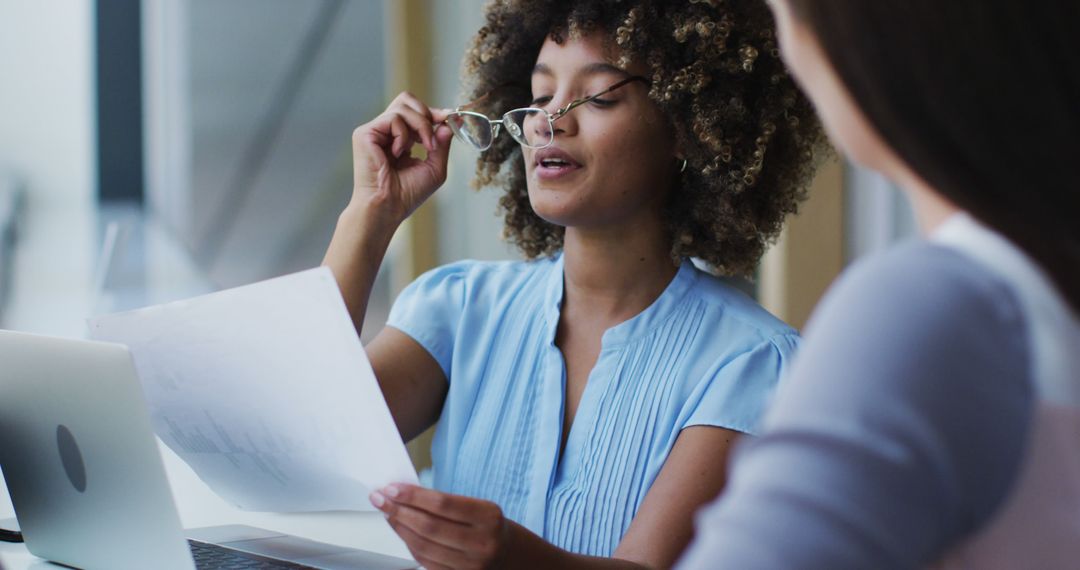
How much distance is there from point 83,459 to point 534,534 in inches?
16.8

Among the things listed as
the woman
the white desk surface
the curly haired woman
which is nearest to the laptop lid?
the white desk surface

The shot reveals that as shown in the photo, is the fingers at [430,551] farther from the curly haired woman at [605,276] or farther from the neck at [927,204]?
the neck at [927,204]

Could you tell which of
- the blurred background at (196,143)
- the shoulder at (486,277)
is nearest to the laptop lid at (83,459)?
the shoulder at (486,277)

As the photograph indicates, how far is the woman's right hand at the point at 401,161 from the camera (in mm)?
1666

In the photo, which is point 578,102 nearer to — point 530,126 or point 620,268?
point 530,126

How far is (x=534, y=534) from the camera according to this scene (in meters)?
1.09

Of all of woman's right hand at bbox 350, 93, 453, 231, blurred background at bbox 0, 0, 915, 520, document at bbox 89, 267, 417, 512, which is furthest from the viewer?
blurred background at bbox 0, 0, 915, 520

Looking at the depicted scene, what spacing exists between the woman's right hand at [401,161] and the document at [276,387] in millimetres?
580

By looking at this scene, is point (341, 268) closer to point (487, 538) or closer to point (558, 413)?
point (558, 413)

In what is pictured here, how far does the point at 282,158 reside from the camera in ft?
14.7

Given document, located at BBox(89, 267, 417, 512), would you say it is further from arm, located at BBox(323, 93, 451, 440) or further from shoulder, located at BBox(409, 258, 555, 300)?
shoulder, located at BBox(409, 258, 555, 300)

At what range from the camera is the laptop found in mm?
974

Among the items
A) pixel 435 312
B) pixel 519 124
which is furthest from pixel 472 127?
pixel 435 312

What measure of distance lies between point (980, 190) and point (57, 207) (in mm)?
4149
